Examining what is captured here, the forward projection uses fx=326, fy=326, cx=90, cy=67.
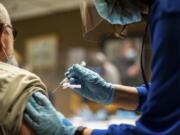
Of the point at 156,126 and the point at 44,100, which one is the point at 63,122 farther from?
the point at 156,126

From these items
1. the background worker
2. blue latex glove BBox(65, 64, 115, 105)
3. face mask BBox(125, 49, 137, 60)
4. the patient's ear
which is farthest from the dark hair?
face mask BBox(125, 49, 137, 60)

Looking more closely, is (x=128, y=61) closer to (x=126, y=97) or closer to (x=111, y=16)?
(x=126, y=97)

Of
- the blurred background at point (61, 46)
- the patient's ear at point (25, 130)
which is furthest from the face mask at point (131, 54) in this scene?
the patient's ear at point (25, 130)

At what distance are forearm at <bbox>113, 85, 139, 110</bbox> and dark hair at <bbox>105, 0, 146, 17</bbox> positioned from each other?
1.46ft

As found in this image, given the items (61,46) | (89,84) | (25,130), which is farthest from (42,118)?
(61,46)

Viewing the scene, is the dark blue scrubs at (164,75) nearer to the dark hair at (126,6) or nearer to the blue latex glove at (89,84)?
the dark hair at (126,6)

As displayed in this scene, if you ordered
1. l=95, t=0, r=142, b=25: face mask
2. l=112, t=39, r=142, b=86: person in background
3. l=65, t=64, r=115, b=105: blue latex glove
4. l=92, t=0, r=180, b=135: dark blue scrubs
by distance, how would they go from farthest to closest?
l=112, t=39, r=142, b=86: person in background < l=65, t=64, r=115, b=105: blue latex glove < l=95, t=0, r=142, b=25: face mask < l=92, t=0, r=180, b=135: dark blue scrubs

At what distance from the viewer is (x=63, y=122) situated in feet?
3.88

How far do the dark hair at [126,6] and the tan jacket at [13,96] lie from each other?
0.39 m

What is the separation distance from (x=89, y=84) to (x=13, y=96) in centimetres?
41

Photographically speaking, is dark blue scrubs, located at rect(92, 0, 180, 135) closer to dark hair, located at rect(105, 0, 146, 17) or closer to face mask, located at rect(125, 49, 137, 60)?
dark hair, located at rect(105, 0, 146, 17)

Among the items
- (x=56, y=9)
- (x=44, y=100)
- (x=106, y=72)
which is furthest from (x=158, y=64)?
(x=56, y=9)

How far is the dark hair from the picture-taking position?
43.6 inches

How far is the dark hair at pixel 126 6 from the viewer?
111 centimetres
